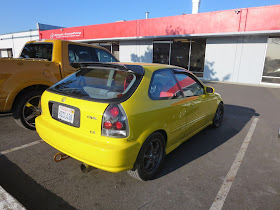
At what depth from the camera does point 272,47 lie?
11828 millimetres

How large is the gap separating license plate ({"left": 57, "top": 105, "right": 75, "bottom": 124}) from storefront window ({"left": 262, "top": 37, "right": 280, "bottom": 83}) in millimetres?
13375

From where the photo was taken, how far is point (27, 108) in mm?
4090

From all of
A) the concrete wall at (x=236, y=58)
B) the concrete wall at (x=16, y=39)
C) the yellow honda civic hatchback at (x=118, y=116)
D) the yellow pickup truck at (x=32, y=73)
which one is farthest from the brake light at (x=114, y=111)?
the concrete wall at (x=16, y=39)

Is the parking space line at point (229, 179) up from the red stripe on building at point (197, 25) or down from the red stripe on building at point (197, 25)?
down

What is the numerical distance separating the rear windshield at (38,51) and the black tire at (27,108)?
1047 mm

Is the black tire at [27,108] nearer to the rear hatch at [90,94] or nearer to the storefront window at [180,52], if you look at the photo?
the rear hatch at [90,94]

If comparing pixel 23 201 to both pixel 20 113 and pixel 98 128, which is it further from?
pixel 20 113

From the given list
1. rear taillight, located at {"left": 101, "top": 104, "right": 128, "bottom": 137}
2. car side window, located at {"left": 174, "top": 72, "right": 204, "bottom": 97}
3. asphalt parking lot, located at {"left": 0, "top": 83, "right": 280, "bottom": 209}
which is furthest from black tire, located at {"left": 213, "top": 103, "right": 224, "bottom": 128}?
rear taillight, located at {"left": 101, "top": 104, "right": 128, "bottom": 137}

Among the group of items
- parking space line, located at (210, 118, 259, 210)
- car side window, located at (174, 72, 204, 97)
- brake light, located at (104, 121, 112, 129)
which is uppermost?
car side window, located at (174, 72, 204, 97)

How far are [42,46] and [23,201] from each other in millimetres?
3819

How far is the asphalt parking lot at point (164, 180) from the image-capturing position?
2242 mm

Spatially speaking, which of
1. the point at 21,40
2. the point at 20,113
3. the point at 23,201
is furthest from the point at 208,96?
the point at 21,40

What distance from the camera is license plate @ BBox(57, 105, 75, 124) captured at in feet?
7.91

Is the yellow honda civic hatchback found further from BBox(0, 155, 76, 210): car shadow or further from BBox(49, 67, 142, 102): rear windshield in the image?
BBox(0, 155, 76, 210): car shadow
